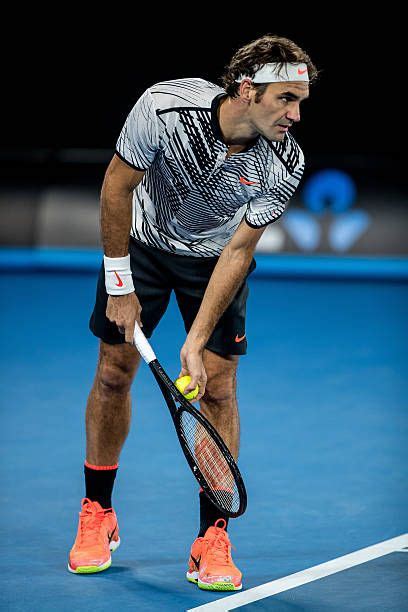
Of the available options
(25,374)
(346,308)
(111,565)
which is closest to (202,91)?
(111,565)

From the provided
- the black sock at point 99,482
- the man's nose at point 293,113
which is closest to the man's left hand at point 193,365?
the black sock at point 99,482

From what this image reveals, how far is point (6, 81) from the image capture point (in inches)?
575

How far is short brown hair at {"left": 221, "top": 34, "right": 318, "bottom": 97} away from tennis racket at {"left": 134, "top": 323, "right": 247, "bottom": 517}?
927 millimetres

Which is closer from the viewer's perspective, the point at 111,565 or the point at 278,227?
the point at 111,565

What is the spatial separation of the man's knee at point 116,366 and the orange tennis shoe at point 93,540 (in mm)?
445

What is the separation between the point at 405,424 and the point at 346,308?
11.6 ft

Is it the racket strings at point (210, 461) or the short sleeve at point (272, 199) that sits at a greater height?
the short sleeve at point (272, 199)

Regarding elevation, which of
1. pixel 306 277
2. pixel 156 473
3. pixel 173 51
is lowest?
pixel 306 277

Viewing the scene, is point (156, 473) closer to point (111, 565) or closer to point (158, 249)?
point (111, 565)

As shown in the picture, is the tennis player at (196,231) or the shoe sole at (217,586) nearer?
the tennis player at (196,231)

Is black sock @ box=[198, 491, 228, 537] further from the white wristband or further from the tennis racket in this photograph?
the white wristband

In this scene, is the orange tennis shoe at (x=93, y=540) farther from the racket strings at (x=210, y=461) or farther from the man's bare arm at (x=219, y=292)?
the man's bare arm at (x=219, y=292)

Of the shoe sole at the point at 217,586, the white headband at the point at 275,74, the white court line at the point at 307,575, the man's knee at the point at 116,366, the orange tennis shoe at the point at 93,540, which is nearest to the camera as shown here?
the white headband at the point at 275,74

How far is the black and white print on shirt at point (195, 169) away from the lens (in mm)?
3863
